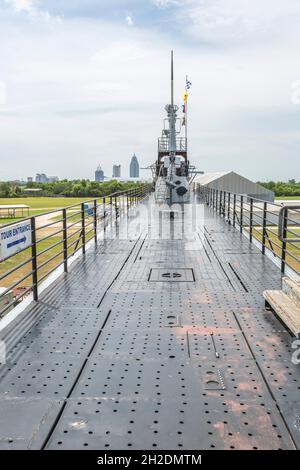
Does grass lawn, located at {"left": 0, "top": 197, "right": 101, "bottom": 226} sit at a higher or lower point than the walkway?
lower

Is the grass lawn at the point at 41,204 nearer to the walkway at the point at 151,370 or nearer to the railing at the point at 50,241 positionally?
the railing at the point at 50,241

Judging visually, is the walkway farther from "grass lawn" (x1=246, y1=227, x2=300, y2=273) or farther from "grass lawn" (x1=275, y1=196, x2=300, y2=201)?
"grass lawn" (x1=275, y1=196, x2=300, y2=201)

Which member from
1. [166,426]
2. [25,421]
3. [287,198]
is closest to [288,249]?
[166,426]

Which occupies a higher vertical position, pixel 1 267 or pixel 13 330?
pixel 13 330

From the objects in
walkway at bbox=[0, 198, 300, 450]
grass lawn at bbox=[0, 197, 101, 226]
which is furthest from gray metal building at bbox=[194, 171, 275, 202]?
walkway at bbox=[0, 198, 300, 450]

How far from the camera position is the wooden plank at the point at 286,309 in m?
4.18

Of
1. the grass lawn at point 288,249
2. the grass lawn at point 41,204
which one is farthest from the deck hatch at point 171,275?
the grass lawn at point 41,204

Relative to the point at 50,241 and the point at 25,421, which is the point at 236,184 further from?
the point at 25,421

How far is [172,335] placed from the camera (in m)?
4.44

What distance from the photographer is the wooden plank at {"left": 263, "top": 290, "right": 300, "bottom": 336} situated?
418 centimetres

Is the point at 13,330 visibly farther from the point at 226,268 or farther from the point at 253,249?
the point at 253,249

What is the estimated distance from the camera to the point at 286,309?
454 centimetres
